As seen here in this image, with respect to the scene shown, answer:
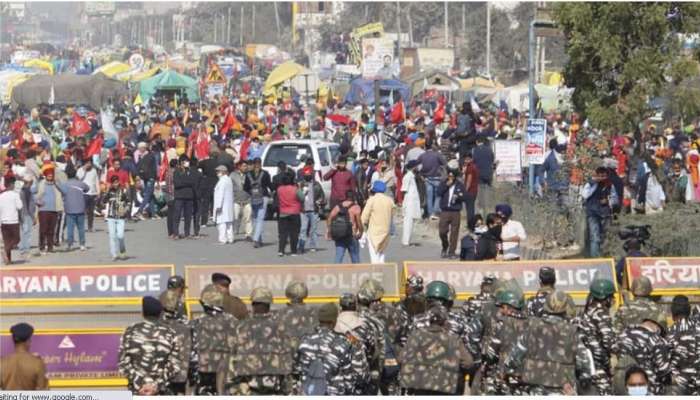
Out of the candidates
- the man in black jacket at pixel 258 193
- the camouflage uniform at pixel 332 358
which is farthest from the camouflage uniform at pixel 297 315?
the man in black jacket at pixel 258 193

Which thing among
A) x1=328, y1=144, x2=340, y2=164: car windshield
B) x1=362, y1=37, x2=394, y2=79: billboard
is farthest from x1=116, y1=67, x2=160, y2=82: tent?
x1=328, y1=144, x2=340, y2=164: car windshield

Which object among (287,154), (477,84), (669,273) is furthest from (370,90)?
(669,273)

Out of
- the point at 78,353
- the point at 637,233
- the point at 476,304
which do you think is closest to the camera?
the point at 476,304

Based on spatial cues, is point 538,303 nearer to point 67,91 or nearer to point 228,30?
point 67,91

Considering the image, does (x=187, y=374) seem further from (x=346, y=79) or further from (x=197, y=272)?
(x=346, y=79)

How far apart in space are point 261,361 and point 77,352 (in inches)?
114

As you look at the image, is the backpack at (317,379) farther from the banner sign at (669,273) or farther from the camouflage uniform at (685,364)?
the banner sign at (669,273)

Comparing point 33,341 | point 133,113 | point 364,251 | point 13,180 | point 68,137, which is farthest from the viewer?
point 133,113

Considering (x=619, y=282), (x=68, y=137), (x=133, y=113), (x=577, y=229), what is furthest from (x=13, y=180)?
(x=133, y=113)

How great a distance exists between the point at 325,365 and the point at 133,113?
39.7 metres

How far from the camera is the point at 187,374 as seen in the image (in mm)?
12039

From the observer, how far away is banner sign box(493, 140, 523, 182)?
89.7 feet

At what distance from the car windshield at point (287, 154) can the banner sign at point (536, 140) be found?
15.0ft

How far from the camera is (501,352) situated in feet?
39.7
